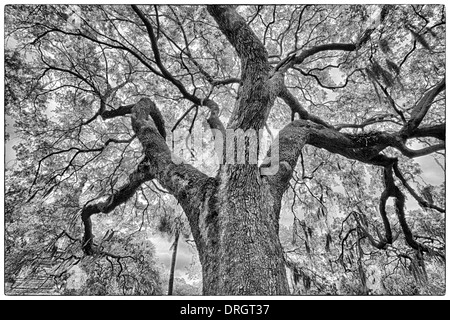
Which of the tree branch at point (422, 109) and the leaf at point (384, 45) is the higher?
the leaf at point (384, 45)

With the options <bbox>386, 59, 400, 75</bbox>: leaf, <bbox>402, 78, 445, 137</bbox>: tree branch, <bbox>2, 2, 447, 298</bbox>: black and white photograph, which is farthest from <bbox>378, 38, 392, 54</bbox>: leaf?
<bbox>402, 78, 445, 137</bbox>: tree branch

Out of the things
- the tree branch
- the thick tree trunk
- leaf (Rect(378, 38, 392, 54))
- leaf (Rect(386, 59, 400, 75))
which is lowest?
the thick tree trunk

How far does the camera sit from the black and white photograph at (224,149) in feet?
4.98

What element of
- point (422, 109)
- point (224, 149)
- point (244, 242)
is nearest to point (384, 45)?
point (422, 109)

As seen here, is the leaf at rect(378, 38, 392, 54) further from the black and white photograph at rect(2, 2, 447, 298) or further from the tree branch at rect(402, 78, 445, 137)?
the tree branch at rect(402, 78, 445, 137)

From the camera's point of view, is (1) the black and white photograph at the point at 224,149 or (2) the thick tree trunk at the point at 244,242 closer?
(2) the thick tree trunk at the point at 244,242

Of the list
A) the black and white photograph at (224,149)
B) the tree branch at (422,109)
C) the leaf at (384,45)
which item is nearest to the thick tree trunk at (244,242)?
the black and white photograph at (224,149)

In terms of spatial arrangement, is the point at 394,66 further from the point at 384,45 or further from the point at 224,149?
the point at 224,149

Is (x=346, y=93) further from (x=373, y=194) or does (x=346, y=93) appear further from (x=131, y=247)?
(x=131, y=247)

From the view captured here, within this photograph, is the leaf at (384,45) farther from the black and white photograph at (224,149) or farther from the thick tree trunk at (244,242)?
the thick tree trunk at (244,242)

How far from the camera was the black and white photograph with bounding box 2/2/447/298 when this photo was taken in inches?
59.7

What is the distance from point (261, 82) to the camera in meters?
1.97

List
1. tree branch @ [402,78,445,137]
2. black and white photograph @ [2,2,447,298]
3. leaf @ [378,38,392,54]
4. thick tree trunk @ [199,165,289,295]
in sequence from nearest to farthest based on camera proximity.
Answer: thick tree trunk @ [199,165,289,295] < black and white photograph @ [2,2,447,298] < tree branch @ [402,78,445,137] < leaf @ [378,38,392,54]

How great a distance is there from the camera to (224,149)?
5.63 feet
